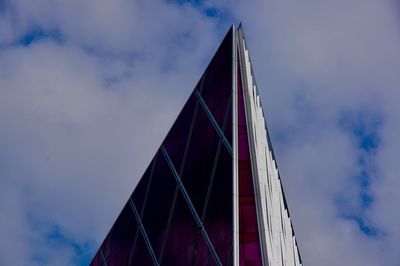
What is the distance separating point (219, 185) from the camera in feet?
131

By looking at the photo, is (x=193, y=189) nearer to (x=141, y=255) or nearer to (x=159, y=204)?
(x=159, y=204)

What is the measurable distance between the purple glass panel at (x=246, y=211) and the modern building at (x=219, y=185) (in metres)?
0.04

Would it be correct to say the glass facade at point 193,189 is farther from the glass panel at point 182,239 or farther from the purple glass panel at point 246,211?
the purple glass panel at point 246,211

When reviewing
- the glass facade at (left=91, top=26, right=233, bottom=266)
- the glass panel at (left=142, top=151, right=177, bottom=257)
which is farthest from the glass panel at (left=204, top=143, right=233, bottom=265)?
the glass panel at (left=142, top=151, right=177, bottom=257)

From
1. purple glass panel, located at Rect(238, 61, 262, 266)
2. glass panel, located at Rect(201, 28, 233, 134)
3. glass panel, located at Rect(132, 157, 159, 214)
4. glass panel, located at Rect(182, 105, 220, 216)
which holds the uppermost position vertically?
glass panel, located at Rect(132, 157, 159, 214)

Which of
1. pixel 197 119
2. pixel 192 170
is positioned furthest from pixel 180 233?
pixel 197 119

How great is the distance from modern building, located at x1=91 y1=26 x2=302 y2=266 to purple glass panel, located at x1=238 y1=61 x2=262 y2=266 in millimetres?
45

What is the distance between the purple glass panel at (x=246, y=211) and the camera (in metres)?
36.3

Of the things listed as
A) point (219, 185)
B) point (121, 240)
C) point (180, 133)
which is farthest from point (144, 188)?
point (219, 185)

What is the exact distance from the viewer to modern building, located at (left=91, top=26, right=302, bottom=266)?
Result: 122ft

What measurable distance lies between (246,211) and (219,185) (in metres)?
2.96

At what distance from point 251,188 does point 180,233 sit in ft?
26.6

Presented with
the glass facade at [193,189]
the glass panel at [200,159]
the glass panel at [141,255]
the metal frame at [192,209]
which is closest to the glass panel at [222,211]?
the glass facade at [193,189]

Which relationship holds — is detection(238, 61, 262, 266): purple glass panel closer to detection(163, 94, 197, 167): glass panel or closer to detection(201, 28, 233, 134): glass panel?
detection(201, 28, 233, 134): glass panel
